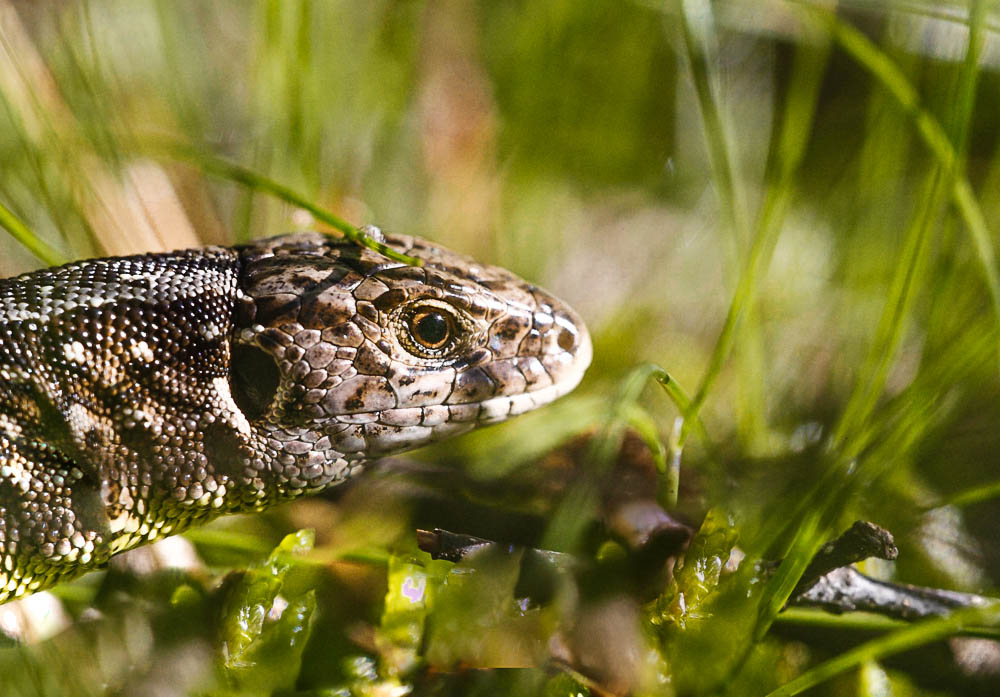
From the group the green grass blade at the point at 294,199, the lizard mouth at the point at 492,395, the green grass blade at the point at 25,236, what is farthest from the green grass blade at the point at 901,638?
the green grass blade at the point at 25,236

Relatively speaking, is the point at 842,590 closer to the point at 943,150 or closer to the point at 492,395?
the point at 492,395

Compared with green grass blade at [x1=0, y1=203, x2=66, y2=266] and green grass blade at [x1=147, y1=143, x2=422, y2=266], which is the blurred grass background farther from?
green grass blade at [x1=147, y1=143, x2=422, y2=266]

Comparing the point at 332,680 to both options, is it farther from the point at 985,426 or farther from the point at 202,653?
the point at 985,426

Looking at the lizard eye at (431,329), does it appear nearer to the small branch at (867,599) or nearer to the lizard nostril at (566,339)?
the lizard nostril at (566,339)

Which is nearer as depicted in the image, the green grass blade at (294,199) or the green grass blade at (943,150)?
the green grass blade at (294,199)

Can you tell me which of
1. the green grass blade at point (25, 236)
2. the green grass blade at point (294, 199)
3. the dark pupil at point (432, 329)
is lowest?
the dark pupil at point (432, 329)

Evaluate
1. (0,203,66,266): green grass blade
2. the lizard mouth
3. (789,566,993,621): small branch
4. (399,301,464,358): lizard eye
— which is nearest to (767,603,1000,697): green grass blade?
(789,566,993,621): small branch

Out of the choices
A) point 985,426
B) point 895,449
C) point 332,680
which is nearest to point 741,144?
point 985,426
